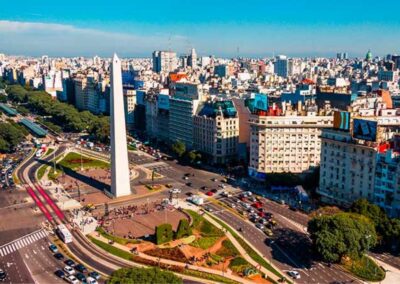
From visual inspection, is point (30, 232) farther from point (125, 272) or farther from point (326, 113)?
point (326, 113)

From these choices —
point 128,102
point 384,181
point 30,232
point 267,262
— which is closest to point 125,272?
point 267,262

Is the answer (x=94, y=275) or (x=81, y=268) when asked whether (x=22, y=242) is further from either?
(x=94, y=275)

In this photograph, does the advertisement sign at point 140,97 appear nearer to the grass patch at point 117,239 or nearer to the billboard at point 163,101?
the billboard at point 163,101

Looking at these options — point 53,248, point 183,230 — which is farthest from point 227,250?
point 53,248

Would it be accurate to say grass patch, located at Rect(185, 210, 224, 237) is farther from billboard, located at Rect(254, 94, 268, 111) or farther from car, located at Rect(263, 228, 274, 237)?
billboard, located at Rect(254, 94, 268, 111)

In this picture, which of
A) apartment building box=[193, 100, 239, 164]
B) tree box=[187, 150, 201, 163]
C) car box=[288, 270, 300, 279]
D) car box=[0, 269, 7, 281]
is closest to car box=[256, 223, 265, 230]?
car box=[288, 270, 300, 279]

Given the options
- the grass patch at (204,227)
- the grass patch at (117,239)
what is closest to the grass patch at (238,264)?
the grass patch at (204,227)
